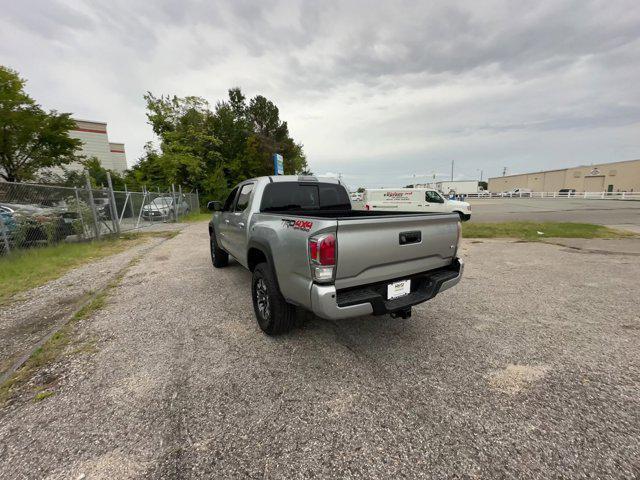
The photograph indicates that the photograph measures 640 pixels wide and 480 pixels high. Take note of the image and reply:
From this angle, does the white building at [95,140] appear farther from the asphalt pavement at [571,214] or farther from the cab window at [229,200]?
the asphalt pavement at [571,214]

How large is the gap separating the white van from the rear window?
11.6m

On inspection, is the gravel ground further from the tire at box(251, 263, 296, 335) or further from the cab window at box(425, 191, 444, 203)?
the cab window at box(425, 191, 444, 203)

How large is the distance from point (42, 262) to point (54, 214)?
2407 mm

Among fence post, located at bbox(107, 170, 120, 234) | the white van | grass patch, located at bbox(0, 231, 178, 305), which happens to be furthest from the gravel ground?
the white van

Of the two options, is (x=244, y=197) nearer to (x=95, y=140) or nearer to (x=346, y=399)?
(x=346, y=399)

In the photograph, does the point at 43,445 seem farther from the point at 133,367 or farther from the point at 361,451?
the point at 361,451

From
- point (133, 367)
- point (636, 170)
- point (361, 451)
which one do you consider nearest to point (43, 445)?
point (133, 367)

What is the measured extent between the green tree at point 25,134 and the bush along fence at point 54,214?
437 inches

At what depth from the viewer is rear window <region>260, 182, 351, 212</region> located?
4113mm

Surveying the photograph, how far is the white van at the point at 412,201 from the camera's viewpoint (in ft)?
52.4

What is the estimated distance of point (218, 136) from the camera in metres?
30.0

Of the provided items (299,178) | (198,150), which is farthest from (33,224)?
(198,150)

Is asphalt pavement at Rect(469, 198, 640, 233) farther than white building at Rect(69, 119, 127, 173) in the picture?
No

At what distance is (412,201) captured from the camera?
16.9 m
